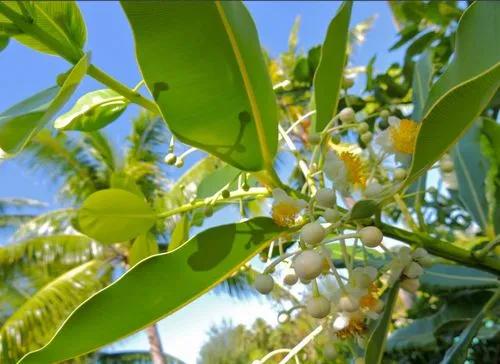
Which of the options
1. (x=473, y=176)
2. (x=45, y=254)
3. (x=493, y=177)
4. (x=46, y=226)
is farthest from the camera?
(x=46, y=226)

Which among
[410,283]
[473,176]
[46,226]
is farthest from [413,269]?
A: [46,226]

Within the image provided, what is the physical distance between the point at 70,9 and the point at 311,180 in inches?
15.1

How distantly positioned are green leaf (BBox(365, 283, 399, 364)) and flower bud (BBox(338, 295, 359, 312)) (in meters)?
0.06

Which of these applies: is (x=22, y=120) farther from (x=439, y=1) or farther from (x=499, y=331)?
(x=439, y=1)

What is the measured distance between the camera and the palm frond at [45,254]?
370 inches

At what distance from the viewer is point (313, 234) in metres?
0.67

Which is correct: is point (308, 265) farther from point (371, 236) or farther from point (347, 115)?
point (347, 115)

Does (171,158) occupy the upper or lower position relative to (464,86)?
upper

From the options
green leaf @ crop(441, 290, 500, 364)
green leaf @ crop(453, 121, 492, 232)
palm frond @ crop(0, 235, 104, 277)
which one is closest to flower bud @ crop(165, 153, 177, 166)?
green leaf @ crop(441, 290, 500, 364)

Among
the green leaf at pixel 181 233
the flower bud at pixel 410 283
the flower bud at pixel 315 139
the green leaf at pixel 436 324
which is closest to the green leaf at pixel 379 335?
the flower bud at pixel 410 283

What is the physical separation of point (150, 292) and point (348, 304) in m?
0.25

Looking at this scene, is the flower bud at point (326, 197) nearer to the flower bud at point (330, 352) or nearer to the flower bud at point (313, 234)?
the flower bud at point (313, 234)

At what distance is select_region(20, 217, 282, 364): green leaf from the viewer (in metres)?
0.68

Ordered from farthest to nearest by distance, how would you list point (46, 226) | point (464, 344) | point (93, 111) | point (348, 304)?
point (46, 226), point (464, 344), point (93, 111), point (348, 304)
